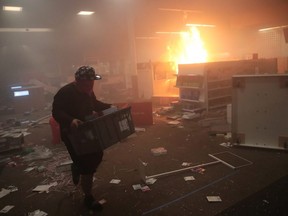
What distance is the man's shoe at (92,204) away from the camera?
3332 mm

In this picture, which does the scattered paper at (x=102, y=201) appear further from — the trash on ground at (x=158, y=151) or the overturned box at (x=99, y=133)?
the trash on ground at (x=158, y=151)

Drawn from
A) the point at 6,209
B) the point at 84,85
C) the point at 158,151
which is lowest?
the point at 6,209

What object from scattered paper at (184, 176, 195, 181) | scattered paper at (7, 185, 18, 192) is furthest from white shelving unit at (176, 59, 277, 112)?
scattered paper at (7, 185, 18, 192)

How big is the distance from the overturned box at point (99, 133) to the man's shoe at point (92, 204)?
81 cm

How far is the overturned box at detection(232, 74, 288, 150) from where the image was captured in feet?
15.2

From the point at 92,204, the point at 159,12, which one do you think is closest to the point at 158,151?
the point at 92,204

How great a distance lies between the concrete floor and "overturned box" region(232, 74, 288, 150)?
240mm

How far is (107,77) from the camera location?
49.3 feet

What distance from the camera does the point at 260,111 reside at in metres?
Result: 4.83

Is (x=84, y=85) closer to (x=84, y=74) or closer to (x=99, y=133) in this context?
(x=84, y=74)

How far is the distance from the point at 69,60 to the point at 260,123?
12781mm

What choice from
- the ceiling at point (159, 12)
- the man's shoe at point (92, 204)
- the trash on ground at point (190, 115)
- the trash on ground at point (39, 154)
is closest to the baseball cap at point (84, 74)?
the man's shoe at point (92, 204)

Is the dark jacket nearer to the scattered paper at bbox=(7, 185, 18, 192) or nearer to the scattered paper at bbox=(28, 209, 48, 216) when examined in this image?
the scattered paper at bbox=(28, 209, 48, 216)

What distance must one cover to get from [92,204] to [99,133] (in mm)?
1029
